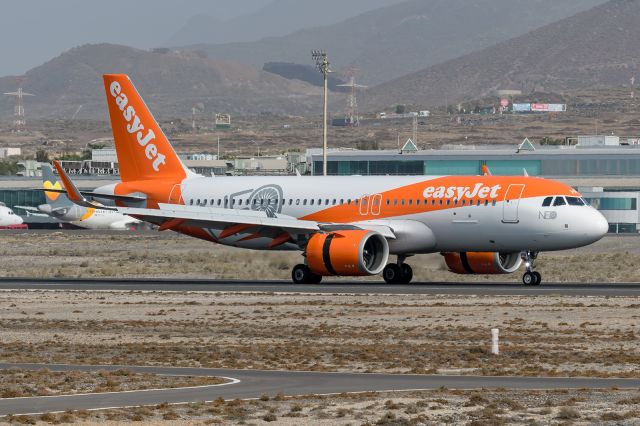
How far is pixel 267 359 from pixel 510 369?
5.94 meters

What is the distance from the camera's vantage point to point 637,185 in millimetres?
137125

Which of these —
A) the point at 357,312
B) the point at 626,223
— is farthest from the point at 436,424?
the point at 626,223

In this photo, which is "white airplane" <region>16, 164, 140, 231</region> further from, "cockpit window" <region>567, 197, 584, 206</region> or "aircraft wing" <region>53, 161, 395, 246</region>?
"cockpit window" <region>567, 197, 584, 206</region>

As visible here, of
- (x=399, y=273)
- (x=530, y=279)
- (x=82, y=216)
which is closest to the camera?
(x=530, y=279)

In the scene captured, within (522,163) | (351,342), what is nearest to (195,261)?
(351,342)

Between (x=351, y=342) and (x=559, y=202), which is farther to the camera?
(x=559, y=202)

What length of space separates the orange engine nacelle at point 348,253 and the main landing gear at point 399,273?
8.66ft

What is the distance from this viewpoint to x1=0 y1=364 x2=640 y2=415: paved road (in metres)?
26.3

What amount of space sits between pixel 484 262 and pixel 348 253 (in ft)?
21.6

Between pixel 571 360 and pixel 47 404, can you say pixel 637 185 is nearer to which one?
pixel 571 360

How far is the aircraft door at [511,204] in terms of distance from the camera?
55.9 m

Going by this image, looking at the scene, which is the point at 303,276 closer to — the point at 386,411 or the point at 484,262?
the point at 484,262

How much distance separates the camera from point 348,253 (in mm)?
56125

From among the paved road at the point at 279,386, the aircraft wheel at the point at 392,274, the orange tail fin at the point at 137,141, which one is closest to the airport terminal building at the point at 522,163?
the orange tail fin at the point at 137,141
